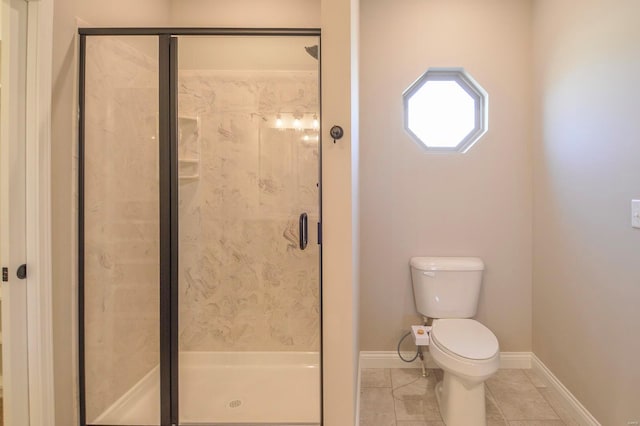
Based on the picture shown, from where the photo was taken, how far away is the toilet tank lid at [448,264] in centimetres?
205

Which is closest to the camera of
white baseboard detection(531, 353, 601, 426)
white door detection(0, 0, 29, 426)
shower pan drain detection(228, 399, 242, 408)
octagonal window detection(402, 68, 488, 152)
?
white door detection(0, 0, 29, 426)

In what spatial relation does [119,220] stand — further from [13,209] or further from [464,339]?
[464,339]

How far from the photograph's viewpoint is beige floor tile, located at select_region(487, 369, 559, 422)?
1.76 meters

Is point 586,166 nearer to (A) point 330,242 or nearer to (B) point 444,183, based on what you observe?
(B) point 444,183

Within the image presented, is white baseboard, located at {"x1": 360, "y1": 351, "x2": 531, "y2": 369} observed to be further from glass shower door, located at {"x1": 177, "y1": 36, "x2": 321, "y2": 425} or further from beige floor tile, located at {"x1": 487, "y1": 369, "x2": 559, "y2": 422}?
glass shower door, located at {"x1": 177, "y1": 36, "x2": 321, "y2": 425}

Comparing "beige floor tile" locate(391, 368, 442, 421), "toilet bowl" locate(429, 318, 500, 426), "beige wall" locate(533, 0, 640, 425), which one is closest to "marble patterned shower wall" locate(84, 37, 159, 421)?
"beige floor tile" locate(391, 368, 442, 421)

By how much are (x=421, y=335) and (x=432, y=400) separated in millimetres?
373

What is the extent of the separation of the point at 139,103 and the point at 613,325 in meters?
2.56

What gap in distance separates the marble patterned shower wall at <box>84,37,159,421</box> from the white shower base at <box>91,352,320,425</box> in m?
0.10

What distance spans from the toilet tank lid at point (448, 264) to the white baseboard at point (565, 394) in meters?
0.74

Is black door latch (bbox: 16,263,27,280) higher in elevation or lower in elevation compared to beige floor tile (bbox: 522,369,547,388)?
higher

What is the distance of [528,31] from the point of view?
2.17 metres

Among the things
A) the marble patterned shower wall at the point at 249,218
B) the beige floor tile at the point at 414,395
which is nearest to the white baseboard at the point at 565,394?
the beige floor tile at the point at 414,395

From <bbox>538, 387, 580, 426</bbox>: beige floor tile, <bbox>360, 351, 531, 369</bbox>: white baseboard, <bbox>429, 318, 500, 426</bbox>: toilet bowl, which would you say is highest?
<bbox>429, 318, 500, 426</bbox>: toilet bowl
